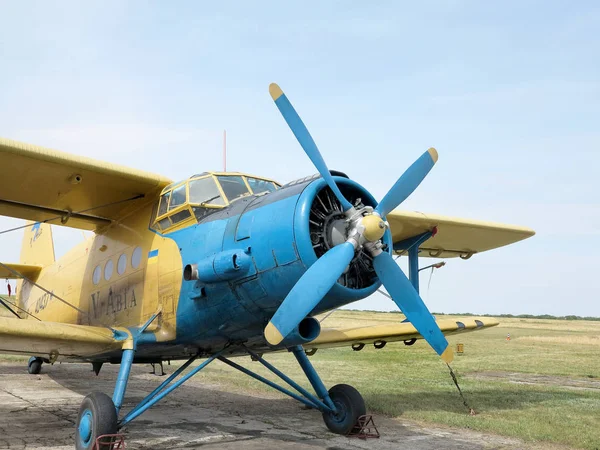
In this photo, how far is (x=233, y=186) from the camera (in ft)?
25.1

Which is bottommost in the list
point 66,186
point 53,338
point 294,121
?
point 53,338

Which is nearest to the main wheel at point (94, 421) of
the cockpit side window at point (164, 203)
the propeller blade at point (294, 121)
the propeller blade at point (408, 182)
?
the cockpit side window at point (164, 203)

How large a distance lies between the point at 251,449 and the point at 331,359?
45.0 ft

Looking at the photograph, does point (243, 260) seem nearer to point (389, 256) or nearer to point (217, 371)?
point (389, 256)

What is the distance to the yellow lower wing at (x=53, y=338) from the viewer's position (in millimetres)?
6902

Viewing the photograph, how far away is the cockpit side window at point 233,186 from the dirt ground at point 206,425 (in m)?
3.22

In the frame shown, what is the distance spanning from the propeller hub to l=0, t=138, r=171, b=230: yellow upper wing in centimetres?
405

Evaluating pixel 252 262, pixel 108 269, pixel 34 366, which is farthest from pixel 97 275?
pixel 34 366

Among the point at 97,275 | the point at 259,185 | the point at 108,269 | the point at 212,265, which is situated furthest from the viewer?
the point at 97,275

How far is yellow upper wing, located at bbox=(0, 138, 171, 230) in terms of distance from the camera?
7820 millimetres

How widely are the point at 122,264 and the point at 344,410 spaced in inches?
161

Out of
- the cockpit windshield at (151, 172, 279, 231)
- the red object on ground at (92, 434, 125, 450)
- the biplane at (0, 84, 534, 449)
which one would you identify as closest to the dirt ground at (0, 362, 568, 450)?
the red object on ground at (92, 434, 125, 450)

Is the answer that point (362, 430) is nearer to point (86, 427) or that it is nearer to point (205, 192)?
point (86, 427)

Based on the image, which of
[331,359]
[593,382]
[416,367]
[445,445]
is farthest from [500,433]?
[331,359]
